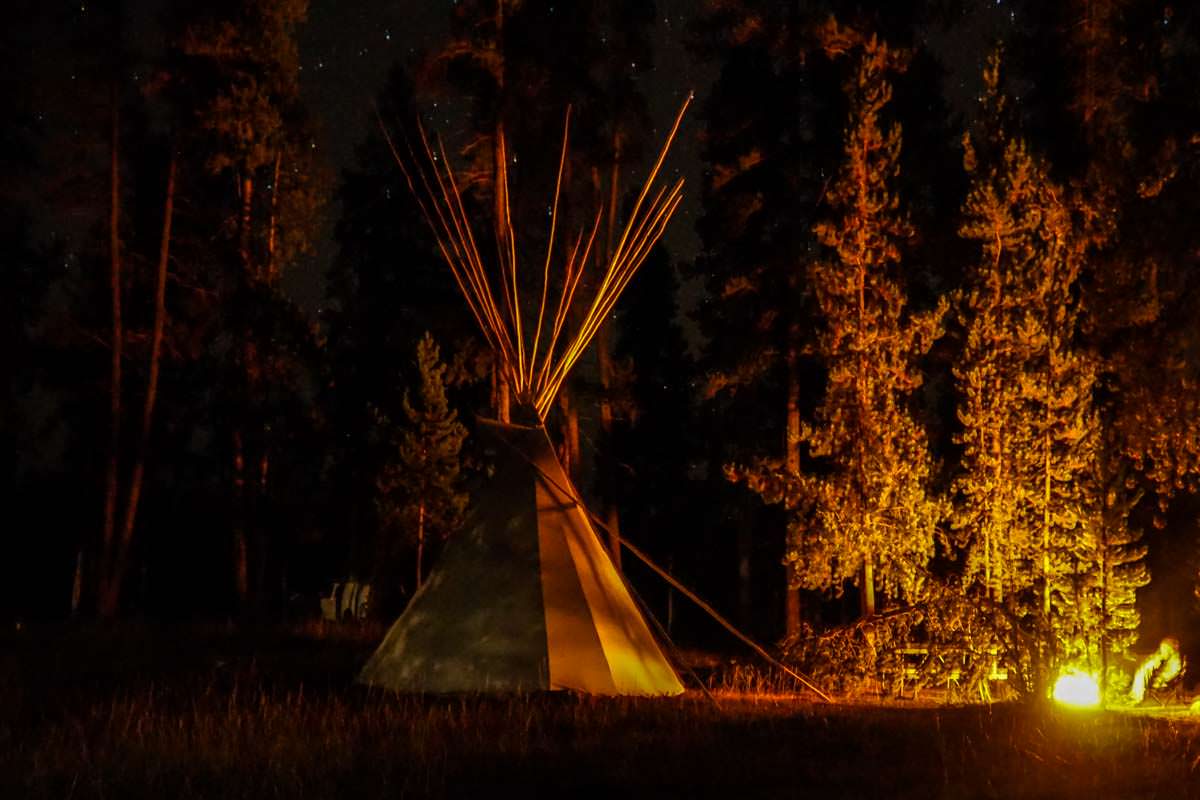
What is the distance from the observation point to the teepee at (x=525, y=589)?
984 cm

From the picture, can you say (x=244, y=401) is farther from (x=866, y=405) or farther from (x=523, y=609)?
(x=523, y=609)

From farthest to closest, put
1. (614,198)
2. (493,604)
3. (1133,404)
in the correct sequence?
(614,198)
(1133,404)
(493,604)

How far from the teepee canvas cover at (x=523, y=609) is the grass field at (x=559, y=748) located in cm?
49

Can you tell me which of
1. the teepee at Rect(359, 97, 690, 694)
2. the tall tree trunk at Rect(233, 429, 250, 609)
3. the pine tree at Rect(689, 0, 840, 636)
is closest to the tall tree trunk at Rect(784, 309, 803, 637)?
the pine tree at Rect(689, 0, 840, 636)

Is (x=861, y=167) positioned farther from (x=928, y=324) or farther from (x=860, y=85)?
(x=928, y=324)

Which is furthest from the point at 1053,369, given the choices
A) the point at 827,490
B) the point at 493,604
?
the point at 493,604

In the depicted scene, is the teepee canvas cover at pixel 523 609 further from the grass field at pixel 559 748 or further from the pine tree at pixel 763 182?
the pine tree at pixel 763 182

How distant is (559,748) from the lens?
712 centimetres

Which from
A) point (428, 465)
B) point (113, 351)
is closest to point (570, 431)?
point (428, 465)

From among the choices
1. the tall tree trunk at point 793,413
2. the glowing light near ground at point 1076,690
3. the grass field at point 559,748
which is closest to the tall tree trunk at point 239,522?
the tall tree trunk at point 793,413

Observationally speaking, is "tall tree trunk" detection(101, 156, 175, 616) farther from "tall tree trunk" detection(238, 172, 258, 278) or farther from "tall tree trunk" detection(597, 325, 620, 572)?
"tall tree trunk" detection(597, 325, 620, 572)

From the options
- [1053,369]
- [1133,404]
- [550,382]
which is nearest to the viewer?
[550,382]

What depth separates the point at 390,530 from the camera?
2453 centimetres

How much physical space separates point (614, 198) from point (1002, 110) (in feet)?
23.5
